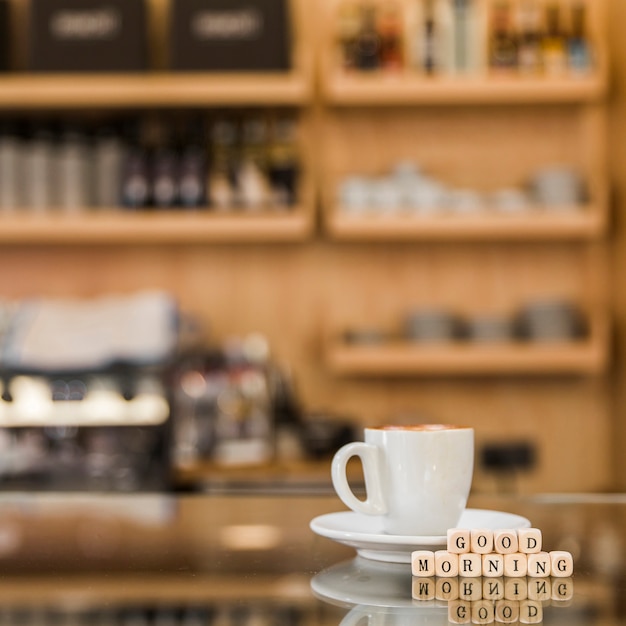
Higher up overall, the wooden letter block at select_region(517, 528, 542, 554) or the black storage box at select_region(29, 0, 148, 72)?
the black storage box at select_region(29, 0, 148, 72)

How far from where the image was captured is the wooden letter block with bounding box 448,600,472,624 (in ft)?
1.70

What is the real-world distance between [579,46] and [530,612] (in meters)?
2.79

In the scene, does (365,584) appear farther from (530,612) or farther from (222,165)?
(222,165)

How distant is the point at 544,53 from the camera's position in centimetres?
308

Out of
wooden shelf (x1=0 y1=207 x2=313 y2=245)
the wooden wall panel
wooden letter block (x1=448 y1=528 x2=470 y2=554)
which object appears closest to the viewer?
wooden letter block (x1=448 y1=528 x2=470 y2=554)

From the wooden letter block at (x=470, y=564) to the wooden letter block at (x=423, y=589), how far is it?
0.06 feet

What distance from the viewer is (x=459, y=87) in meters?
3.04

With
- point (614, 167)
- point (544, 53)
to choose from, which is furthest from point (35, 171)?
point (614, 167)

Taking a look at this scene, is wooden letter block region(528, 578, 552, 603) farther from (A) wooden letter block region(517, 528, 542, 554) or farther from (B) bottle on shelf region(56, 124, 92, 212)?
(B) bottle on shelf region(56, 124, 92, 212)

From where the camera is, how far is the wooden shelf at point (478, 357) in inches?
118

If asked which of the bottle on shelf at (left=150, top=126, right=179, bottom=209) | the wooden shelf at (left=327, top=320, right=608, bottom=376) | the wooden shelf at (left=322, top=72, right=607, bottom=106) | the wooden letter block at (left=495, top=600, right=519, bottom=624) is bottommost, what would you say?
the wooden shelf at (left=327, top=320, right=608, bottom=376)

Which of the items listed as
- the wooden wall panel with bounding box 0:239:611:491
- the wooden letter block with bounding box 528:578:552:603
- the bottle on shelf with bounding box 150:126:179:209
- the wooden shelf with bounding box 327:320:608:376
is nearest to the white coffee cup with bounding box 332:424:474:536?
the wooden letter block with bounding box 528:578:552:603

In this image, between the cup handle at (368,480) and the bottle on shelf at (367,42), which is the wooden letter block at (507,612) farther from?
the bottle on shelf at (367,42)

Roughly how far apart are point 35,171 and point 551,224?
153 cm
